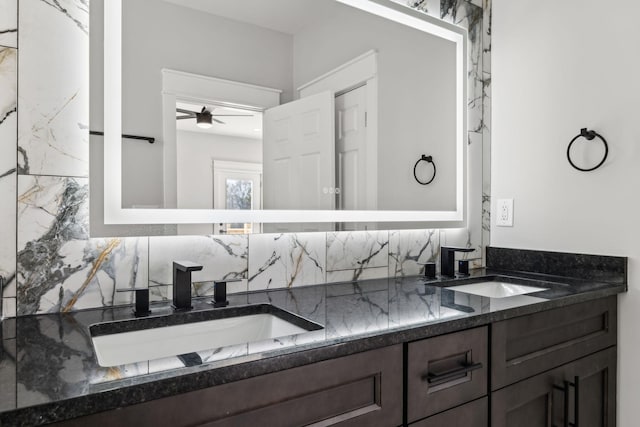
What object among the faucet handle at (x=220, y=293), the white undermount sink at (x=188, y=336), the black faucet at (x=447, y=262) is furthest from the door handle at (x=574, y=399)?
the faucet handle at (x=220, y=293)

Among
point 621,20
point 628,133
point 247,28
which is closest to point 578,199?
point 628,133

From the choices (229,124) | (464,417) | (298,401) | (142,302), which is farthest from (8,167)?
(464,417)

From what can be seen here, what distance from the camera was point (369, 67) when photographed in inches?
68.7

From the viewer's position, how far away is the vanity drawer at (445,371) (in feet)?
3.37

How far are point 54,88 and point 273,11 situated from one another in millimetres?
750

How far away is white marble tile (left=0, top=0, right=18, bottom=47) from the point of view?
1079mm

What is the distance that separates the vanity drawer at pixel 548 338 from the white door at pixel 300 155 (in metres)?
0.75

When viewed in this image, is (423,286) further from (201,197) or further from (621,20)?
(621,20)

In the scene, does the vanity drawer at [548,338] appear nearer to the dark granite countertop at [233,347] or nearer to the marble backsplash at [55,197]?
the dark granite countertop at [233,347]

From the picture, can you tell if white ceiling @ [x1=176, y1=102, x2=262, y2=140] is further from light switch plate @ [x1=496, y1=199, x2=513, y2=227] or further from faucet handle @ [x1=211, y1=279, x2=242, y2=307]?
light switch plate @ [x1=496, y1=199, x2=513, y2=227]

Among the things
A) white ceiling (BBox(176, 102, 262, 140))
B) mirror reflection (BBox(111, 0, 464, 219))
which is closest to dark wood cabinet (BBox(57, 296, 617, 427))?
mirror reflection (BBox(111, 0, 464, 219))

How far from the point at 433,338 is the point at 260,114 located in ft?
2.94

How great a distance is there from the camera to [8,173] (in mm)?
1085

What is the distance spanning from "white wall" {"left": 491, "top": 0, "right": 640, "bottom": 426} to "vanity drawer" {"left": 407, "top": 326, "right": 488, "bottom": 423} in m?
0.89
